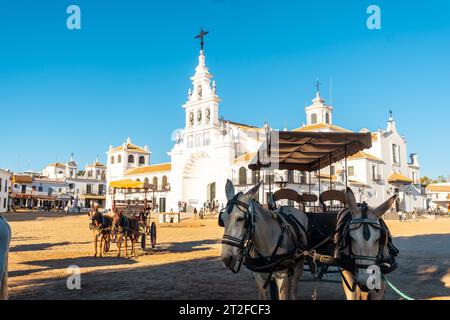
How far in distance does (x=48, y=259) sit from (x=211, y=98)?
39984 millimetres

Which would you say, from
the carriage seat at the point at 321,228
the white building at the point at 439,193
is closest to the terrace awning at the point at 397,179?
the white building at the point at 439,193

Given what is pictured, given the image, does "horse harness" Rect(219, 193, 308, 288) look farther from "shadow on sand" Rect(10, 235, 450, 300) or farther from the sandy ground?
"shadow on sand" Rect(10, 235, 450, 300)

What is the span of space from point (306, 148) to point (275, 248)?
3.47 meters

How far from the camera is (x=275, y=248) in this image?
13.7 ft

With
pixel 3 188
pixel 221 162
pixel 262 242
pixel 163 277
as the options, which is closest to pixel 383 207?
pixel 262 242

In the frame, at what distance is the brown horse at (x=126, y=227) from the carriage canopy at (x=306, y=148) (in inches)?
270

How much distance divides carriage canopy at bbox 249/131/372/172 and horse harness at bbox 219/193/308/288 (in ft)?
5.03

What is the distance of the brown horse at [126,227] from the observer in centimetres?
1271

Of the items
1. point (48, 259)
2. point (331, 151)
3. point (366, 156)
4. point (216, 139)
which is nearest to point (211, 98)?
point (216, 139)

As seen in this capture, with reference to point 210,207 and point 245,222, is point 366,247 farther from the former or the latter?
point 210,207

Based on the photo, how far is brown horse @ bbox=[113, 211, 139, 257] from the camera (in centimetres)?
1271

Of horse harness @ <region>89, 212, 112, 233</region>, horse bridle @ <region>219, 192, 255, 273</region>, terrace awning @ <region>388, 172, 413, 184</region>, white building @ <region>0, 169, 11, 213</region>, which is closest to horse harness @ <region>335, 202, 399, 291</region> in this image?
horse bridle @ <region>219, 192, 255, 273</region>

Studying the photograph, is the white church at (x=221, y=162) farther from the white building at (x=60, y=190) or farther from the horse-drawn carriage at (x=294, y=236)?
the horse-drawn carriage at (x=294, y=236)
